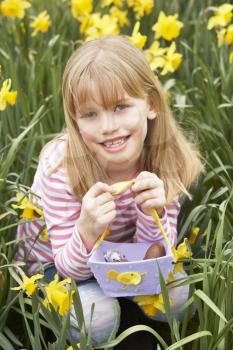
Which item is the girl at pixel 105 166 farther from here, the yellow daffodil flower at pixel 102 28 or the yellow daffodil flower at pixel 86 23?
the yellow daffodil flower at pixel 86 23

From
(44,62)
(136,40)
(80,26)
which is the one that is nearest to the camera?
(136,40)

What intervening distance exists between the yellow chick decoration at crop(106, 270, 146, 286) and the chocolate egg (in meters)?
0.13

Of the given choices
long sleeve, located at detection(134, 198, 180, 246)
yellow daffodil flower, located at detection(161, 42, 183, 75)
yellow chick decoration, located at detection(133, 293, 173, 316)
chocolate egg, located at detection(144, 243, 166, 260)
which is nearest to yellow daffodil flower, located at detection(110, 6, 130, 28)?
yellow daffodil flower, located at detection(161, 42, 183, 75)

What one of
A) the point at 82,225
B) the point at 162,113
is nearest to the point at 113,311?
the point at 82,225

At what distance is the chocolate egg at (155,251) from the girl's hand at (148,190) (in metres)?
0.19

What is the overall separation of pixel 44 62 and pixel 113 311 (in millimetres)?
1414

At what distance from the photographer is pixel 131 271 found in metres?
1.92

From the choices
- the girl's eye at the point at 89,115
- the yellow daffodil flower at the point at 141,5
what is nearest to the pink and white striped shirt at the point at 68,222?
the girl's eye at the point at 89,115

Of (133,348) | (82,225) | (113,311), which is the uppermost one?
(82,225)

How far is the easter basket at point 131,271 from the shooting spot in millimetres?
1899

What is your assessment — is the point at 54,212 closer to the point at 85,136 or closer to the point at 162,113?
the point at 85,136

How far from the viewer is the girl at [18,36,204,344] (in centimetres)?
194

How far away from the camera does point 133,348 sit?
2090 millimetres

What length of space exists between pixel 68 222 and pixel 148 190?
0.30m
